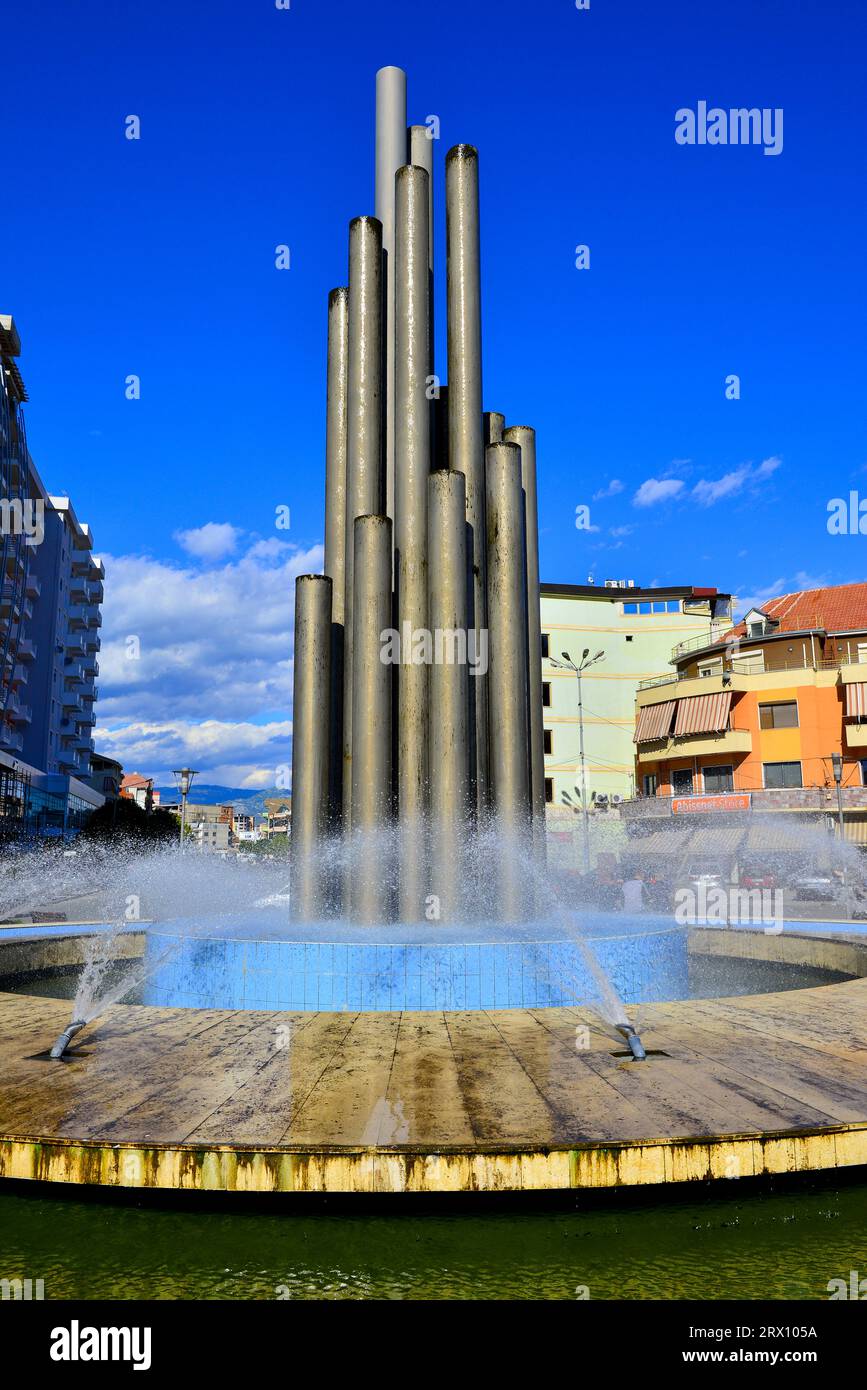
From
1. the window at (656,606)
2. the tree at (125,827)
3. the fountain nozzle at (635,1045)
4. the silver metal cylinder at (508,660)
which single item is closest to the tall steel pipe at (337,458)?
the silver metal cylinder at (508,660)

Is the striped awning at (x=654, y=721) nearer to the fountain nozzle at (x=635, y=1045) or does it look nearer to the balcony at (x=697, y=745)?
the balcony at (x=697, y=745)

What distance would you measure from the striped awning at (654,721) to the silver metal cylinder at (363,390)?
3632cm

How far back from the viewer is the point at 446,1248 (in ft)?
14.3

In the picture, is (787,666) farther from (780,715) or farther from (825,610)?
(825,610)

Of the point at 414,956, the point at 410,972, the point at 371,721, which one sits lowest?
the point at 410,972

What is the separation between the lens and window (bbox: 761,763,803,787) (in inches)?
1651

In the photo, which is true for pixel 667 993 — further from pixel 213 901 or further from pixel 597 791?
pixel 597 791

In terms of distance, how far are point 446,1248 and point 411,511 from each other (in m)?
9.54

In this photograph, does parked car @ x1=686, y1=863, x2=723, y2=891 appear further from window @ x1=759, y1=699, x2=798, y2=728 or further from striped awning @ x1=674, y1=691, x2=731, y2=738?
window @ x1=759, y1=699, x2=798, y2=728

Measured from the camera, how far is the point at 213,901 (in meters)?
16.2

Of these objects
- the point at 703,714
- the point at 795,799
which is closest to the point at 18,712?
the point at 703,714

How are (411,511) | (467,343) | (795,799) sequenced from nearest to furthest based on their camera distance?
(411,511)
(467,343)
(795,799)

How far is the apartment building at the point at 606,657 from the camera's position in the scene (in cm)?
5797

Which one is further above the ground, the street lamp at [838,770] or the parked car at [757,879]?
the street lamp at [838,770]
